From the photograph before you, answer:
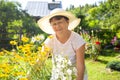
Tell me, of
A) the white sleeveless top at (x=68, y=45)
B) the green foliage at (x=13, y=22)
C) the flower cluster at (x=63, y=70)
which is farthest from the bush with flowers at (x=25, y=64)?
the green foliage at (x=13, y=22)

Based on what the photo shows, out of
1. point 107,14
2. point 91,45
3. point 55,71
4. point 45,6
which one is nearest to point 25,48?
point 55,71

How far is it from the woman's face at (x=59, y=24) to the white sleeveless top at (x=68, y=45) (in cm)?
16

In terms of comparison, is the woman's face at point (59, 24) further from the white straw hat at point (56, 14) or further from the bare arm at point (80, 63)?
the bare arm at point (80, 63)

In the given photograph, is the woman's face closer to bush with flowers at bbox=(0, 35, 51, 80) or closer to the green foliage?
bush with flowers at bbox=(0, 35, 51, 80)

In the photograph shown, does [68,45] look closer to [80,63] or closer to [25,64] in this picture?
[80,63]

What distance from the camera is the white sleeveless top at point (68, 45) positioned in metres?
3.34

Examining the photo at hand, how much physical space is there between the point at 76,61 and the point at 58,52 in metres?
0.25

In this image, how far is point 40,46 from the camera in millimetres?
8422

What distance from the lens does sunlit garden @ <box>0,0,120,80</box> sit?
3.35 meters

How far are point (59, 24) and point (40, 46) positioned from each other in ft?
17.2

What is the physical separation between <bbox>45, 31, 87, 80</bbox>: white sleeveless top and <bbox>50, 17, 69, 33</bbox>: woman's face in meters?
0.16

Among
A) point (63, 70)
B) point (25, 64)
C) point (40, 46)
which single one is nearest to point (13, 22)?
point (40, 46)

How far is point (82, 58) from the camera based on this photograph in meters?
3.23

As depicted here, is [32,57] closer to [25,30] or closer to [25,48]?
[25,48]
